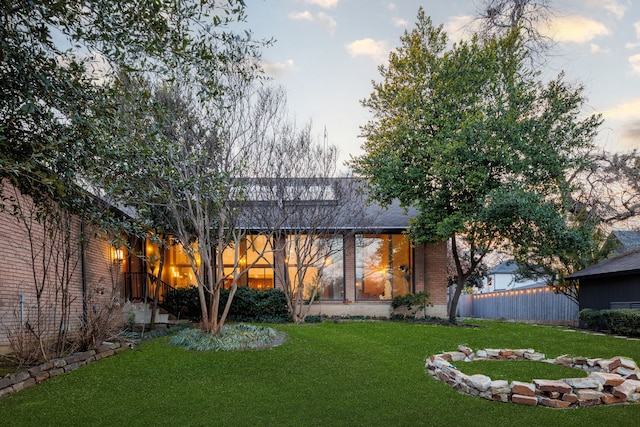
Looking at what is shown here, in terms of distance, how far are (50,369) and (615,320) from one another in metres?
14.3

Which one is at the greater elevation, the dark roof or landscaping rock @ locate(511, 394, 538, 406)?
the dark roof

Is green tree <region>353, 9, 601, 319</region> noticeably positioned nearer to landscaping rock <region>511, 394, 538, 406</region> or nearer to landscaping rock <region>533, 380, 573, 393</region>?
landscaping rock <region>533, 380, 573, 393</region>

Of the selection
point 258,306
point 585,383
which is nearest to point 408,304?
point 258,306

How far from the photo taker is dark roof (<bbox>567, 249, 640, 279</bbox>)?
12.6 metres

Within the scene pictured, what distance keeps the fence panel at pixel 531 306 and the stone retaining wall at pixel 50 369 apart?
17.2m

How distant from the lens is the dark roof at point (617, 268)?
12561 millimetres

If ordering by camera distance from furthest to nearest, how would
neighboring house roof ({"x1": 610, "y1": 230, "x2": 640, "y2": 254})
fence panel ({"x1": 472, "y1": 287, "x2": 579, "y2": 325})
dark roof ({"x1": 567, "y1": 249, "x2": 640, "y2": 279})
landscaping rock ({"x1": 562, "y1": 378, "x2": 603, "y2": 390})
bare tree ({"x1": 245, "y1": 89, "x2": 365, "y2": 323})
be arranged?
fence panel ({"x1": 472, "y1": 287, "x2": 579, "y2": 325}) → neighboring house roof ({"x1": 610, "y1": 230, "x2": 640, "y2": 254}) → dark roof ({"x1": 567, "y1": 249, "x2": 640, "y2": 279}) → bare tree ({"x1": 245, "y1": 89, "x2": 365, "y2": 323}) → landscaping rock ({"x1": 562, "y1": 378, "x2": 603, "y2": 390})

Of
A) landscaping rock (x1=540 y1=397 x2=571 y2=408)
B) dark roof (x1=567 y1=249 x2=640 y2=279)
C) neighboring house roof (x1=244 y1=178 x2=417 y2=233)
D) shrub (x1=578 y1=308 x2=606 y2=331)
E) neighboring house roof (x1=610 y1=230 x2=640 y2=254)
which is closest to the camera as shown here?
landscaping rock (x1=540 y1=397 x2=571 y2=408)

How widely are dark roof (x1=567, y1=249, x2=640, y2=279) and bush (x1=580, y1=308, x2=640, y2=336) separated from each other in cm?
125

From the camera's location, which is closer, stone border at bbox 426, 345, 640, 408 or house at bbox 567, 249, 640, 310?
stone border at bbox 426, 345, 640, 408

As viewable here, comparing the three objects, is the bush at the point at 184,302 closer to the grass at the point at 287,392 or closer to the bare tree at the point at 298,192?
the bare tree at the point at 298,192

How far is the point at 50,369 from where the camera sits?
6.72 meters

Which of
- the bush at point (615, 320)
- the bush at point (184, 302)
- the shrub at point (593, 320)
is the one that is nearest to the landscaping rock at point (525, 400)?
the bush at point (615, 320)

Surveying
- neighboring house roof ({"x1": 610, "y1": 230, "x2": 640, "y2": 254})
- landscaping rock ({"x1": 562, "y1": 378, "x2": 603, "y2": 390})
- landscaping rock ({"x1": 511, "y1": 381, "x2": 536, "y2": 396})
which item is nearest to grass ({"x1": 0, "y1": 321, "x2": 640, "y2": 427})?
landscaping rock ({"x1": 511, "y1": 381, "x2": 536, "y2": 396})
